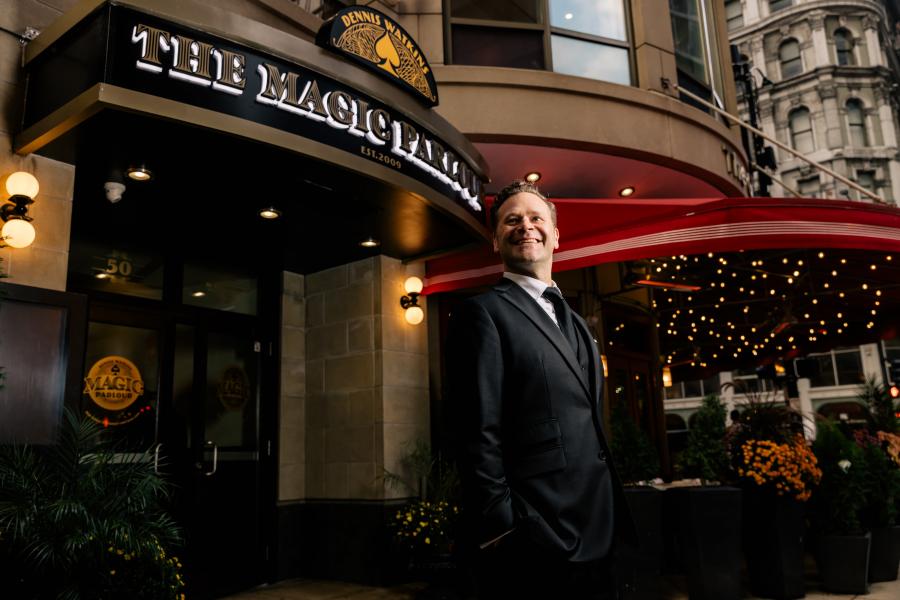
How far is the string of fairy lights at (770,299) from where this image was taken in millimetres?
10188

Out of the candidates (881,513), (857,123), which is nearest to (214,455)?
(881,513)

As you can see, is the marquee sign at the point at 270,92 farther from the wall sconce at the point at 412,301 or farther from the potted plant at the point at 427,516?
the potted plant at the point at 427,516

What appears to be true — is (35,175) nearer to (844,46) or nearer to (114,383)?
(114,383)

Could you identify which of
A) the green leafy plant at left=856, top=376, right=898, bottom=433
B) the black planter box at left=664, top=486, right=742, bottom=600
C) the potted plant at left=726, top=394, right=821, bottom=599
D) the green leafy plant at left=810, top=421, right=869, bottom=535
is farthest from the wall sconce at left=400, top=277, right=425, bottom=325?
the green leafy plant at left=856, top=376, right=898, bottom=433

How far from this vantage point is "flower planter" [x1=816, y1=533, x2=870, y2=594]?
20.8 feet

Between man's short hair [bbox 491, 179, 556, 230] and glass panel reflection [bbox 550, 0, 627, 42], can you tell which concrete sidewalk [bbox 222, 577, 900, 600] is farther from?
glass panel reflection [bbox 550, 0, 627, 42]

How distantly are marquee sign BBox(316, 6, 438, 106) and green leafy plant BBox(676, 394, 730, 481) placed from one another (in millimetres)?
3975

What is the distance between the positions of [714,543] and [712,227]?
284cm

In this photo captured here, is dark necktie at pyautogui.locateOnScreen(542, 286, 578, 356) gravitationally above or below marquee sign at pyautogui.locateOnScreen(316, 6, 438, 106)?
below

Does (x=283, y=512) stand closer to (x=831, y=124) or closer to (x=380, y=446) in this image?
(x=380, y=446)

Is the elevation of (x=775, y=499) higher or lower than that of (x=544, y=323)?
lower

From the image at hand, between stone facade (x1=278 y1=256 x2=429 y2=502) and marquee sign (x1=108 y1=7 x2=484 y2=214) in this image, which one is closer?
marquee sign (x1=108 y1=7 x2=484 y2=214)

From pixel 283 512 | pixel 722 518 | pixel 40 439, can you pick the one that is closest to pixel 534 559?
pixel 40 439

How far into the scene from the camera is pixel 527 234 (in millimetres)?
2299
